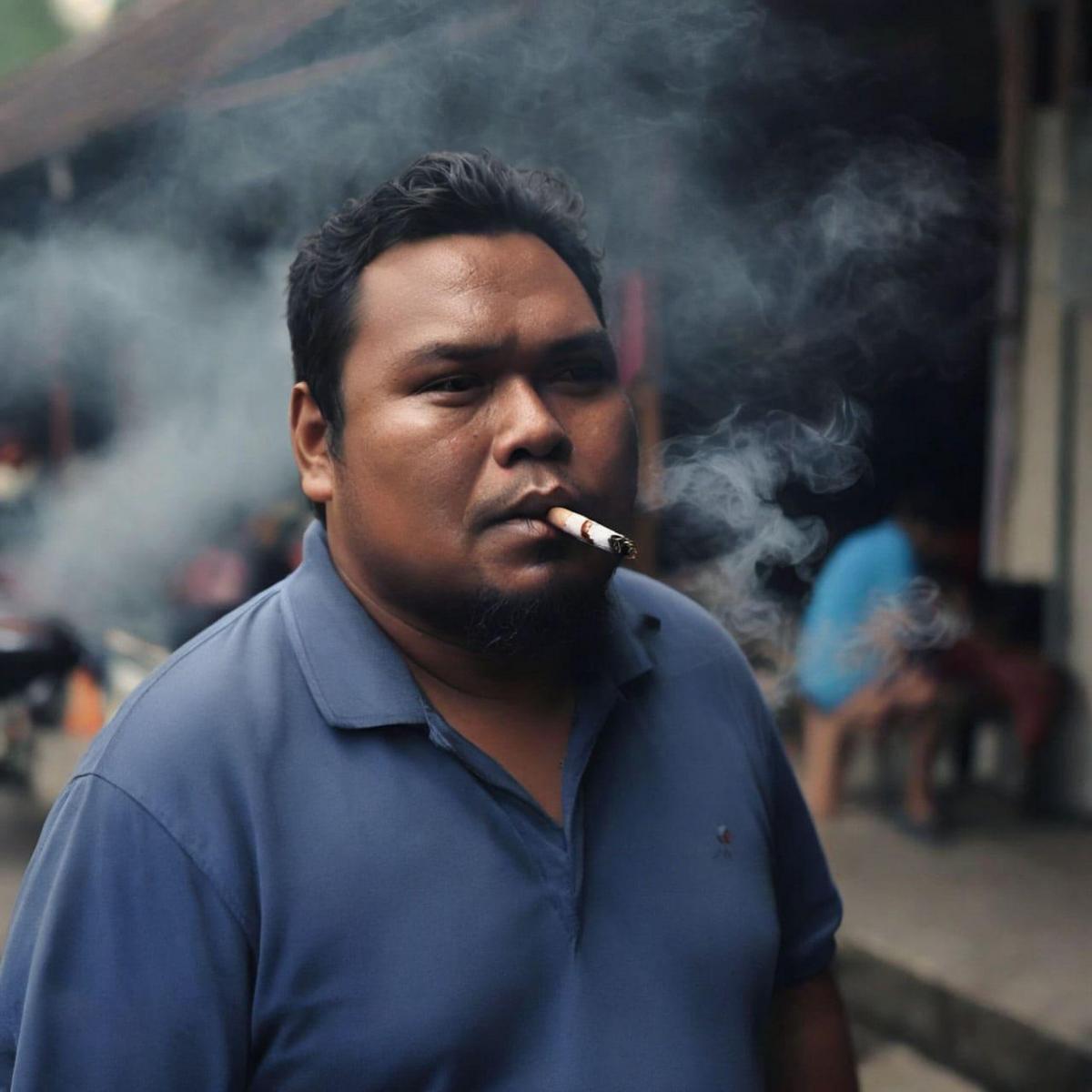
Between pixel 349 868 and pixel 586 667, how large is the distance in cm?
51

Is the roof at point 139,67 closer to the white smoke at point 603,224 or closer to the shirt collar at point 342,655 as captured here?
the white smoke at point 603,224

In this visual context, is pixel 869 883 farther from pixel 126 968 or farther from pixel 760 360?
pixel 126 968

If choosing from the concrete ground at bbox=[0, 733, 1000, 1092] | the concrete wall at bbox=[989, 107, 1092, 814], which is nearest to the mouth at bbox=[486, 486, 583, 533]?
the concrete ground at bbox=[0, 733, 1000, 1092]

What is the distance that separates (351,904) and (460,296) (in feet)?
2.61

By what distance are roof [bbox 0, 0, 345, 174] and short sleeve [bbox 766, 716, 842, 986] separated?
366 centimetres

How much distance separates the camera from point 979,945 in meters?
4.19

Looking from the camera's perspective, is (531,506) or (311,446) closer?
(531,506)

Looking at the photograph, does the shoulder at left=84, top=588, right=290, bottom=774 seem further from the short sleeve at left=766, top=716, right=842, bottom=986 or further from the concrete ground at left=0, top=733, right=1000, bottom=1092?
the concrete ground at left=0, top=733, right=1000, bottom=1092

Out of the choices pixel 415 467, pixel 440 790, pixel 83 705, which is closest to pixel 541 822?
pixel 440 790

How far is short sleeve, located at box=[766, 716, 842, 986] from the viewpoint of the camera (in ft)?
5.87

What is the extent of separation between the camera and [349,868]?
132 centimetres

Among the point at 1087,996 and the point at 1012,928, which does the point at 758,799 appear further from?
the point at 1012,928

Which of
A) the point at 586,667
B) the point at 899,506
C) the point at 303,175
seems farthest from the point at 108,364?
the point at 586,667

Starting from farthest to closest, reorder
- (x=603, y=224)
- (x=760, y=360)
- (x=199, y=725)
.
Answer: (x=603, y=224) < (x=760, y=360) < (x=199, y=725)
